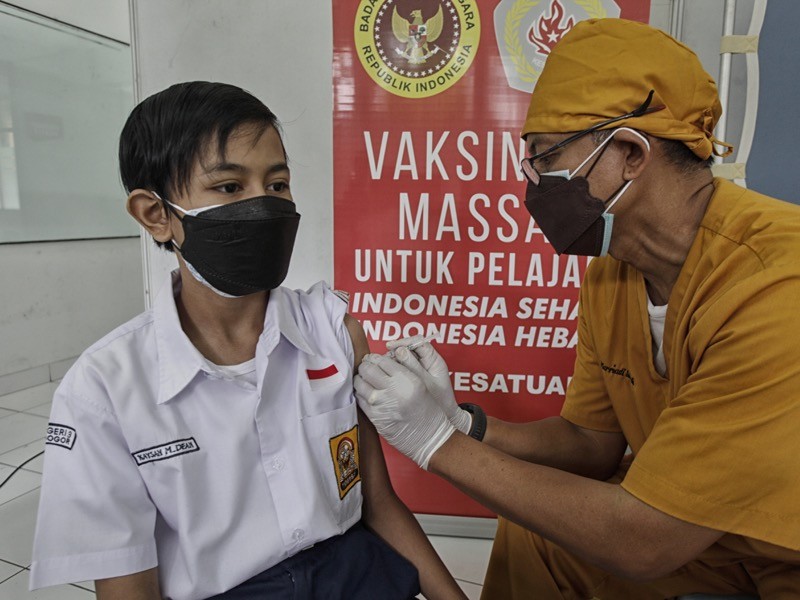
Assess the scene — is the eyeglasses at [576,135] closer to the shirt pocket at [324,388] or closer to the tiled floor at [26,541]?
the shirt pocket at [324,388]

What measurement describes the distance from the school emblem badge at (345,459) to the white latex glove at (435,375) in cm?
24

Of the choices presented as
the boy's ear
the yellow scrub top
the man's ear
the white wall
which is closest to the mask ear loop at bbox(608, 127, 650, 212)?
the man's ear

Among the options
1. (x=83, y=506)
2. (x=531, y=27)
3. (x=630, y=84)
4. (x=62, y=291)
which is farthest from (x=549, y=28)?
(x=62, y=291)

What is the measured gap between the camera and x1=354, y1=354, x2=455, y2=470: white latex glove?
1.17 metres

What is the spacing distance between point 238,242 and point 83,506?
0.52 m

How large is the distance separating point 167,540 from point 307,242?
1291 millimetres

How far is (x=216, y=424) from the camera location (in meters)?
1.03

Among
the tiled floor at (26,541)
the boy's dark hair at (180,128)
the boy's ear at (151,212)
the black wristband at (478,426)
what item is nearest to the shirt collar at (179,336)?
the boy's ear at (151,212)

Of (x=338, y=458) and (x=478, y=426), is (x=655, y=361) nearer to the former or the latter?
(x=478, y=426)

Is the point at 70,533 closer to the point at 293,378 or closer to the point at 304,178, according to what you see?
the point at 293,378

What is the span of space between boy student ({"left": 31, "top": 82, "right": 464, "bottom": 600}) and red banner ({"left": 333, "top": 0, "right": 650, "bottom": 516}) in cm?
87

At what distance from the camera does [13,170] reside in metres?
3.88

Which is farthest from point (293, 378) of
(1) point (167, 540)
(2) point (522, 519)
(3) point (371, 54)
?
(3) point (371, 54)

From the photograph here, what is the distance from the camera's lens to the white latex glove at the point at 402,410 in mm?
1169
